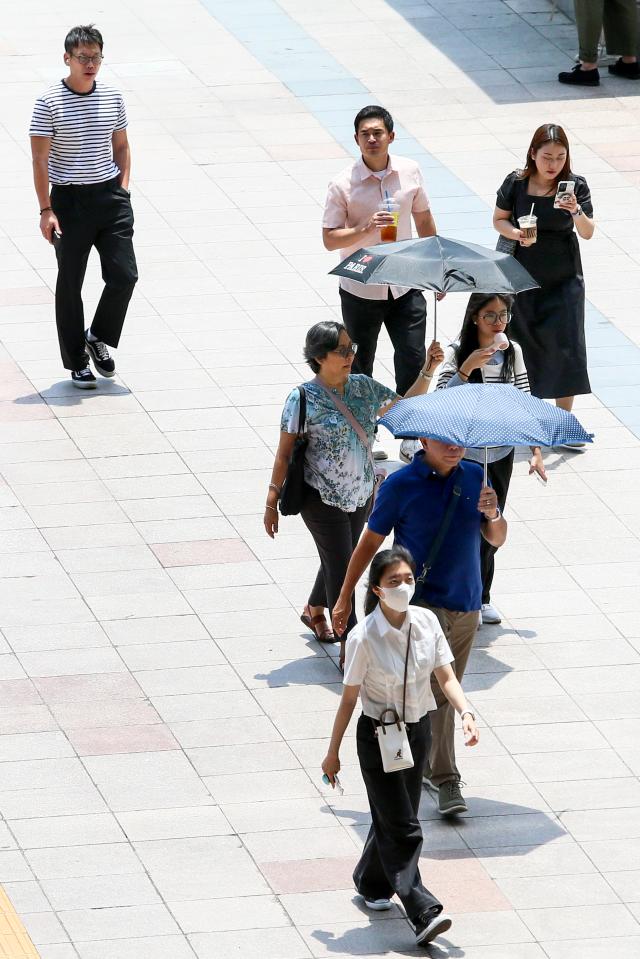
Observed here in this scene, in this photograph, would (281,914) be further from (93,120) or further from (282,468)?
(93,120)

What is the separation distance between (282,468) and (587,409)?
12.5 feet

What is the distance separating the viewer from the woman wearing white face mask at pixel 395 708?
7133mm

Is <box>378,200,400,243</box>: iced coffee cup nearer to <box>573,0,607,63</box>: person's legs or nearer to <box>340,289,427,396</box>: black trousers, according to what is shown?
<box>340,289,427,396</box>: black trousers

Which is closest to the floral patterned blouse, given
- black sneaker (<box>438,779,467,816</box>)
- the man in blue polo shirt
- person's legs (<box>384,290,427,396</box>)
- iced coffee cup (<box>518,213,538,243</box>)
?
the man in blue polo shirt

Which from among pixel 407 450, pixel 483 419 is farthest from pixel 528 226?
pixel 483 419

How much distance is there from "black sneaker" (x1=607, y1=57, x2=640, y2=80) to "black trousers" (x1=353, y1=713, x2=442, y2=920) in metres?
12.1

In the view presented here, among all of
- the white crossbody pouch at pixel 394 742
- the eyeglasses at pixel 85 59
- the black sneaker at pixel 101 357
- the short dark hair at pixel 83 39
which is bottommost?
the black sneaker at pixel 101 357

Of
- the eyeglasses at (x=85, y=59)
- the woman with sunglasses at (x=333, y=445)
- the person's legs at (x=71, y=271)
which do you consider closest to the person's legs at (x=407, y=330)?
the woman with sunglasses at (x=333, y=445)

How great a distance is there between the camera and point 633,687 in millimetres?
9086

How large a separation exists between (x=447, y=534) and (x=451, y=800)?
111 cm

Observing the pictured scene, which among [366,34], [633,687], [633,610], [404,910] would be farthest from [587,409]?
[366,34]

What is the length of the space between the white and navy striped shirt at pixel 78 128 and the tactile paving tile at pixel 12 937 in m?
5.76

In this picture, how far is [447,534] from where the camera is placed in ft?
25.9

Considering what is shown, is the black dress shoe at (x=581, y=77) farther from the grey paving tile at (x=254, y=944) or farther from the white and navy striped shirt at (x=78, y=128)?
the grey paving tile at (x=254, y=944)
